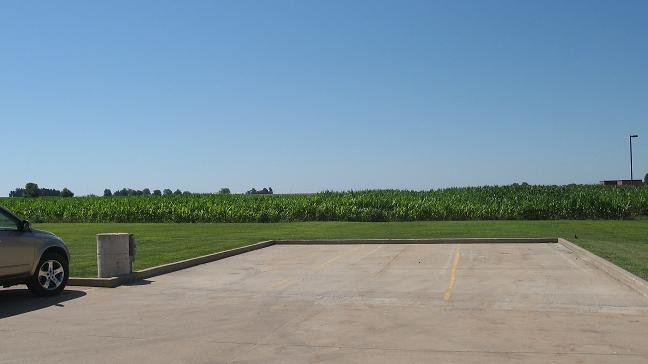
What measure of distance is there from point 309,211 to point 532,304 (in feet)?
98.1

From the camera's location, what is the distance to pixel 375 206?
38219 mm

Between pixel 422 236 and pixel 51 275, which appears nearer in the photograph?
pixel 51 275

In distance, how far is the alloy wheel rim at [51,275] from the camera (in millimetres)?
10330

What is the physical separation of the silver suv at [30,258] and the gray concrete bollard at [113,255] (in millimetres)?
1042

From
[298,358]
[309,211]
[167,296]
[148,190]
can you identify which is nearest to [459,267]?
[167,296]

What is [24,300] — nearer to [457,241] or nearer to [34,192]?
[457,241]

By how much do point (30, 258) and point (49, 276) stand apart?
20.0 inches

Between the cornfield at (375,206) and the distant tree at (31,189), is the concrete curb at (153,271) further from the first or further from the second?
the distant tree at (31,189)

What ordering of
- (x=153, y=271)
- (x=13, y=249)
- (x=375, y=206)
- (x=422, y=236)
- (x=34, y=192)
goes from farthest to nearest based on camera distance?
(x=34, y=192) → (x=375, y=206) → (x=422, y=236) → (x=153, y=271) → (x=13, y=249)

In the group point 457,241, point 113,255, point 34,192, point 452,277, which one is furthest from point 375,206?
point 34,192

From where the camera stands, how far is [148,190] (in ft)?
208

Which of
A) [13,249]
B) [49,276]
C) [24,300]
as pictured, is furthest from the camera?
[49,276]

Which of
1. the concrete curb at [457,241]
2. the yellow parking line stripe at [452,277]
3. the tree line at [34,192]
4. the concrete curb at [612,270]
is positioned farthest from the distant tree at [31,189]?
the concrete curb at [612,270]

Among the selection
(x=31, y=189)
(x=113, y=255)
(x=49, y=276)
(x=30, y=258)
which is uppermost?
(x=31, y=189)
